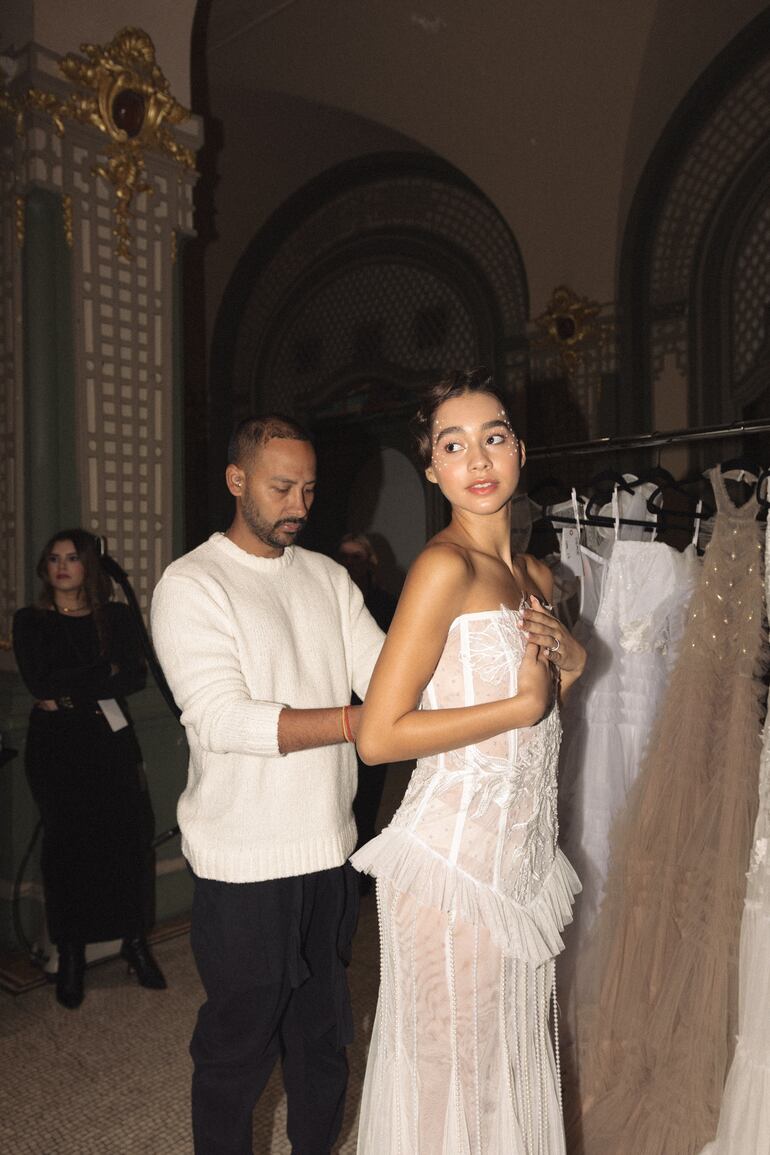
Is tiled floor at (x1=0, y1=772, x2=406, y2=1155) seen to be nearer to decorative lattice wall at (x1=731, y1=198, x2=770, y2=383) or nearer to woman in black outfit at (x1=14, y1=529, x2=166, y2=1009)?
woman in black outfit at (x1=14, y1=529, x2=166, y2=1009)

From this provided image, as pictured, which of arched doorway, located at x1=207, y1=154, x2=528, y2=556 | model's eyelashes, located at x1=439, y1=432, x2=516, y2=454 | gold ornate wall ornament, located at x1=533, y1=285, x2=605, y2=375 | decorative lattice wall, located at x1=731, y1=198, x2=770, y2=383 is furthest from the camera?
arched doorway, located at x1=207, y1=154, x2=528, y2=556

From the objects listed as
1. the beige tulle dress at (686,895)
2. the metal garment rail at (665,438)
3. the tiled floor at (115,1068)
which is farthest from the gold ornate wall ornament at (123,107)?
the tiled floor at (115,1068)

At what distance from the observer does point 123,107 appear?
153 inches

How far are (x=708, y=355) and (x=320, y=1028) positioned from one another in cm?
548

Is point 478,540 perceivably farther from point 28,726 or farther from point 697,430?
point 28,726

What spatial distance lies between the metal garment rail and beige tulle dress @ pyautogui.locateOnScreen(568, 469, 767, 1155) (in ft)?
0.45

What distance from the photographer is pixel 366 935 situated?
394cm

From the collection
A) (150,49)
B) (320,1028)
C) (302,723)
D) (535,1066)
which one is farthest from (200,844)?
(150,49)

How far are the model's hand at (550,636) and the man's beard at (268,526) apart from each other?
1.95 feet

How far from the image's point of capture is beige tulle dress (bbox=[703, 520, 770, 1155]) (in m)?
1.90

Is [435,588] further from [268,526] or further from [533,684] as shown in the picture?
[268,526]

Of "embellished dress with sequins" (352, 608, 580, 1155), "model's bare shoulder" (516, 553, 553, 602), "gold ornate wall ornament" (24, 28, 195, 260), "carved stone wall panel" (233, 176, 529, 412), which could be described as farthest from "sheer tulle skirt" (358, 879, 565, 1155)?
"carved stone wall panel" (233, 176, 529, 412)

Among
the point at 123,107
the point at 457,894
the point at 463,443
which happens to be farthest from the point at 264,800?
the point at 123,107

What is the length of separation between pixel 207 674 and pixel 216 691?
0.05 metres
